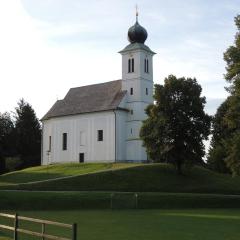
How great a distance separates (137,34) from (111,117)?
44.3ft

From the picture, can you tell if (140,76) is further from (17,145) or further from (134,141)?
(17,145)

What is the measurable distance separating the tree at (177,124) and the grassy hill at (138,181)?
2.30 metres

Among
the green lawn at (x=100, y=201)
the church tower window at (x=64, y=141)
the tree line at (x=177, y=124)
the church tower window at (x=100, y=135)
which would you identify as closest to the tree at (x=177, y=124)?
the tree line at (x=177, y=124)

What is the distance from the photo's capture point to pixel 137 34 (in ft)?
267

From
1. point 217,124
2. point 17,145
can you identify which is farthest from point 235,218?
point 17,145

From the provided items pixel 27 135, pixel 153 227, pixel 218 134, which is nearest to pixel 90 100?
pixel 218 134

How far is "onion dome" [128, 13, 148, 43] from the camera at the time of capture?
267 ft

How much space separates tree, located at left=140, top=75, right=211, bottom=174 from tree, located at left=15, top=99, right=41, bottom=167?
4467 centimetres

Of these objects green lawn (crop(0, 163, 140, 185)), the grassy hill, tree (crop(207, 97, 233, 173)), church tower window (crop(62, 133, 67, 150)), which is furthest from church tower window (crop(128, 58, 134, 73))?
the grassy hill

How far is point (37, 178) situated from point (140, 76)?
24646 millimetres

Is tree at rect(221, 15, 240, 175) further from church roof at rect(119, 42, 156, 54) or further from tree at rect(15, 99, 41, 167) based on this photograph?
tree at rect(15, 99, 41, 167)

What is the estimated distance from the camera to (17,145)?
102812 mm

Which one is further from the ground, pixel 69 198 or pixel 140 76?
pixel 140 76

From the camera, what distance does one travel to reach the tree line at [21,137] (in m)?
100
